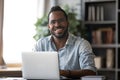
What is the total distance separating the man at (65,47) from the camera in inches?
102

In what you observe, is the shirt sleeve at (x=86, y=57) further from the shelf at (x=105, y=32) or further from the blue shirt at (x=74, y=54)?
the shelf at (x=105, y=32)

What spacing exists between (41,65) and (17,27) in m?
2.09

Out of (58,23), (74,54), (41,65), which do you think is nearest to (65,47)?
(74,54)

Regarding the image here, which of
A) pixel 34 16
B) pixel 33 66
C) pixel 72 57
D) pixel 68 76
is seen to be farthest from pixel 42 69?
pixel 34 16

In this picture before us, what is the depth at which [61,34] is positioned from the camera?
2.79m

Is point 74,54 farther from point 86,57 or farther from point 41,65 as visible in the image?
point 41,65

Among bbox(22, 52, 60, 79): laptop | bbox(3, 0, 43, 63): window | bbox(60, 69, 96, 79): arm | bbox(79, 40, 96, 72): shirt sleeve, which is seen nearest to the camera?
bbox(22, 52, 60, 79): laptop

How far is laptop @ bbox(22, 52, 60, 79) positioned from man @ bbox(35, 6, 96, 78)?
14.8 inches

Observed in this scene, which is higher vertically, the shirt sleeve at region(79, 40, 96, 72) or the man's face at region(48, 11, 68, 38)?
the man's face at region(48, 11, 68, 38)

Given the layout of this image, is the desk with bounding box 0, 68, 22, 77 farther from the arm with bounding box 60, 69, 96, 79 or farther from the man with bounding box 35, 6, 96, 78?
the arm with bounding box 60, 69, 96, 79

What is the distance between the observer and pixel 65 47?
8.96 ft

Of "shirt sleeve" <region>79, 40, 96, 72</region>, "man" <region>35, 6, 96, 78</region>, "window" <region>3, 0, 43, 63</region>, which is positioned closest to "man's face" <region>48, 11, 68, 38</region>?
"man" <region>35, 6, 96, 78</region>

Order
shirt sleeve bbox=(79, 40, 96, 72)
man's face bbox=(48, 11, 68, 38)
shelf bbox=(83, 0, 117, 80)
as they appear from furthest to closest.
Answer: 1. shelf bbox=(83, 0, 117, 80)
2. man's face bbox=(48, 11, 68, 38)
3. shirt sleeve bbox=(79, 40, 96, 72)

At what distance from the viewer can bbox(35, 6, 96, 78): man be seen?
2.59 metres
